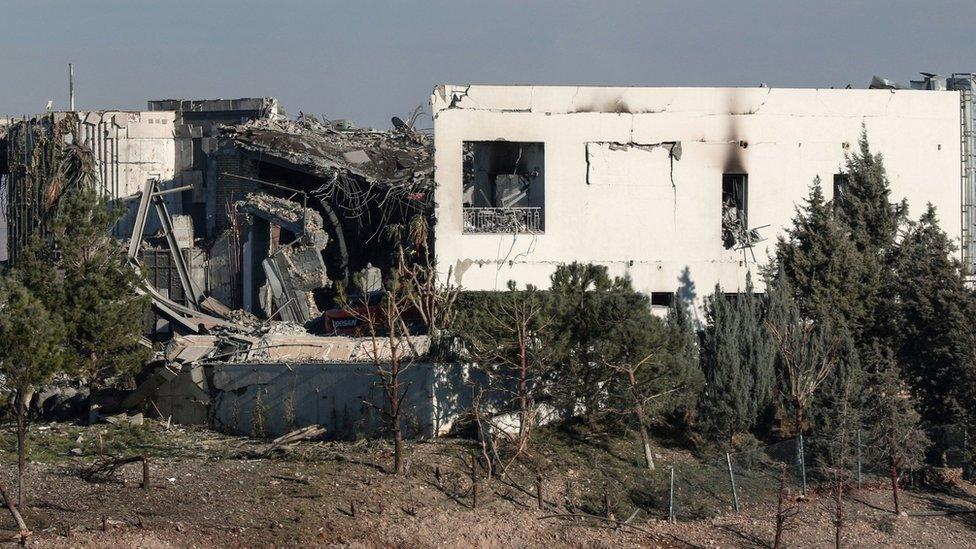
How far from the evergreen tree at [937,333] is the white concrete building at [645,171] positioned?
4.00 metres

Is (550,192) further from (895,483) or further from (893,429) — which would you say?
(895,483)

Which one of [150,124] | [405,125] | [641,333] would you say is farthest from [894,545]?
[150,124]

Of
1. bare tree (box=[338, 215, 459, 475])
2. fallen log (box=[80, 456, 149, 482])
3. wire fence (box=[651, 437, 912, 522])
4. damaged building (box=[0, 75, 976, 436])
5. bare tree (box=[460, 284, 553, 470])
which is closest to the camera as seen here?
fallen log (box=[80, 456, 149, 482])

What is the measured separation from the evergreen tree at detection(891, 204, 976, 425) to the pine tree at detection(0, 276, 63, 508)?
1531cm

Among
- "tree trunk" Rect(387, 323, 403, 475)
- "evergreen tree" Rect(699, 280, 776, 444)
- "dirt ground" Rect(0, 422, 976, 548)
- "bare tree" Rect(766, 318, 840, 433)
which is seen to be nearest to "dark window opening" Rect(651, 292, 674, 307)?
"evergreen tree" Rect(699, 280, 776, 444)

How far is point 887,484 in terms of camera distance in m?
22.2

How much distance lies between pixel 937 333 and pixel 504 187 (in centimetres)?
1088

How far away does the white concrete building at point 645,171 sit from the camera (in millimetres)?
27094

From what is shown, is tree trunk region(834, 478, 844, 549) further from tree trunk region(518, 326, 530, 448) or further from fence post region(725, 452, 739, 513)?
tree trunk region(518, 326, 530, 448)

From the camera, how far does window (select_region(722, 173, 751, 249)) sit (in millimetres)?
27828

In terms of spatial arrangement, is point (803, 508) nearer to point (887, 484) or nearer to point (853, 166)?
point (887, 484)

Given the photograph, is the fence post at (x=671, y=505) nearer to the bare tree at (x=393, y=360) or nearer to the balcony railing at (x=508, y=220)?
the bare tree at (x=393, y=360)

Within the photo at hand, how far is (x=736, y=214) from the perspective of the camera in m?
28.1

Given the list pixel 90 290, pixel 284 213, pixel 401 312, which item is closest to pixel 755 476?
pixel 401 312
